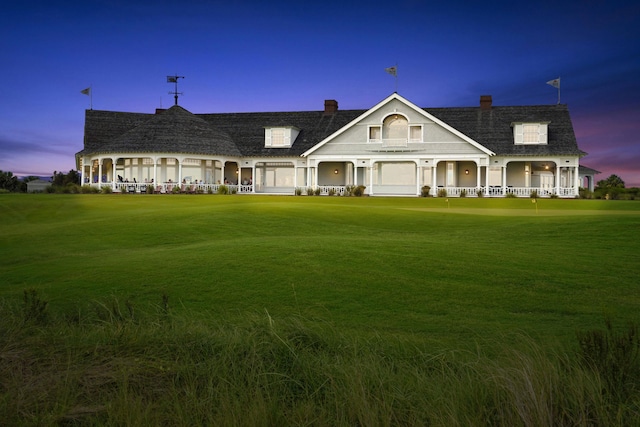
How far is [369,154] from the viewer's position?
42594mm

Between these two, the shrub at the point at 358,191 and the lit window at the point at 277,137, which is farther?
the lit window at the point at 277,137

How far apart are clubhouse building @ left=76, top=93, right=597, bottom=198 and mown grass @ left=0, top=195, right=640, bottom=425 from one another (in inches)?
1040

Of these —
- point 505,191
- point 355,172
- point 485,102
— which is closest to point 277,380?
point 355,172

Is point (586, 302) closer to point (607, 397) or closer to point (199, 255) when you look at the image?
point (607, 397)

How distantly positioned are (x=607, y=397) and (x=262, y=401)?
3011 millimetres

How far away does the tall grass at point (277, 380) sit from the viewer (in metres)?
4.76

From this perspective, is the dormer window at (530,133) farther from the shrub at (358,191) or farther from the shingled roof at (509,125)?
the shrub at (358,191)

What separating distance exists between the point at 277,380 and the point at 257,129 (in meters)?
43.6

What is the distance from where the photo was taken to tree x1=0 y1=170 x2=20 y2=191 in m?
52.1

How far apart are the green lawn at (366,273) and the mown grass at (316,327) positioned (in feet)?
0.16

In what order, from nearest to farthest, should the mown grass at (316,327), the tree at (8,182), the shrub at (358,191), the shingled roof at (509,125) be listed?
the mown grass at (316,327) → the shrub at (358,191) → the shingled roof at (509,125) → the tree at (8,182)

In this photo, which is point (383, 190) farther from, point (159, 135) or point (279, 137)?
point (159, 135)

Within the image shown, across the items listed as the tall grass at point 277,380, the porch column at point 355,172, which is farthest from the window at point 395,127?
the tall grass at point 277,380

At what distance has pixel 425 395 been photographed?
16.6ft
